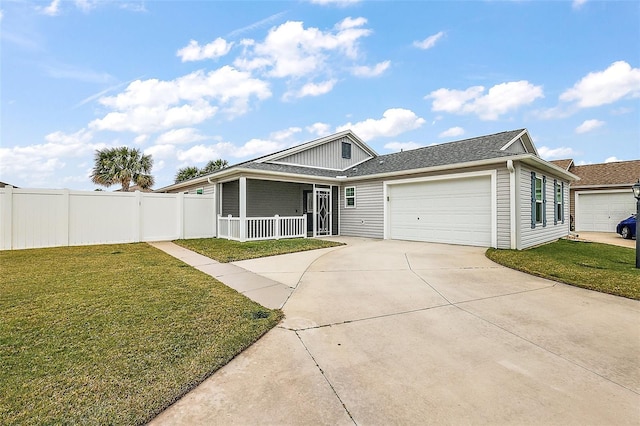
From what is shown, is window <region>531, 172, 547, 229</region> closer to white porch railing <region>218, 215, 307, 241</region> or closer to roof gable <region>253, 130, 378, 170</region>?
white porch railing <region>218, 215, 307, 241</region>

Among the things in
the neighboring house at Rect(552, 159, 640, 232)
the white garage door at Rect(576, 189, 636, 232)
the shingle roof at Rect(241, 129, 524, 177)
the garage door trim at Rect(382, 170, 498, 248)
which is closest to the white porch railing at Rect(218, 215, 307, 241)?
the shingle roof at Rect(241, 129, 524, 177)

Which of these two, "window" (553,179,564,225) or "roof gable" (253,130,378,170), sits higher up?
"roof gable" (253,130,378,170)

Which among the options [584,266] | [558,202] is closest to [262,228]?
[584,266]

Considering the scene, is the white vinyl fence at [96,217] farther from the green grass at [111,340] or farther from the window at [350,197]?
the window at [350,197]

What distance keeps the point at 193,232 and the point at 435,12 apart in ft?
42.8

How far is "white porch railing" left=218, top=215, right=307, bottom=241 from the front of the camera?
11789 mm

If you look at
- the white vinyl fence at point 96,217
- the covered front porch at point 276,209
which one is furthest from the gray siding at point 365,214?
the white vinyl fence at point 96,217

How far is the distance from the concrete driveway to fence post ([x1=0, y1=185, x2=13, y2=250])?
1008cm

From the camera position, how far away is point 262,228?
478 inches

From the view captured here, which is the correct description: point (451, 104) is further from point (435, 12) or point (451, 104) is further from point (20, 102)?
point (20, 102)

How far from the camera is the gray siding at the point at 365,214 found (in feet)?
41.8

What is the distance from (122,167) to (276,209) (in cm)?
1280

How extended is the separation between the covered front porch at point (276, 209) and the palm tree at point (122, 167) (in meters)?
10.5

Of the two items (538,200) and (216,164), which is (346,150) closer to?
(538,200)
